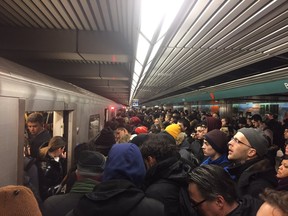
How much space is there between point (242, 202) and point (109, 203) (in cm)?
82

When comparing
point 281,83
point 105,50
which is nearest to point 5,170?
point 105,50

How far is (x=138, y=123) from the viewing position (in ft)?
24.6

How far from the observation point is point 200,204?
71.4 inches

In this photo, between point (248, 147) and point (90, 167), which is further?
point (248, 147)

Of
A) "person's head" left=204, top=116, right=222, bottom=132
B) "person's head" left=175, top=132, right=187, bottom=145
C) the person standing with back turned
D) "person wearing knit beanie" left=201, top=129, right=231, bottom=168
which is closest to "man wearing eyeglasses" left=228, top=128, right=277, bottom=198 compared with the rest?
"person wearing knit beanie" left=201, top=129, right=231, bottom=168

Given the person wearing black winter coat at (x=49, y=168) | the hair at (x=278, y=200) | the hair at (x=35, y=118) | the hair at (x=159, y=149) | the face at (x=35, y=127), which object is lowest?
the person wearing black winter coat at (x=49, y=168)

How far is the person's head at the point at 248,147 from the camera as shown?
2643 mm

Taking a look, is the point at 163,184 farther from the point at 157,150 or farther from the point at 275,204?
the point at 275,204

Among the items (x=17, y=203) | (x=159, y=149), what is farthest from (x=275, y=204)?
(x=159, y=149)

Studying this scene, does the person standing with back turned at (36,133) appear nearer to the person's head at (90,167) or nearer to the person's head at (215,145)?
the person's head at (90,167)

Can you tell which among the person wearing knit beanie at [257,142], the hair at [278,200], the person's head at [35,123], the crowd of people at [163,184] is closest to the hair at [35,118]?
the person's head at [35,123]

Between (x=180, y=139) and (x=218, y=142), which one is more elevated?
(x=218, y=142)

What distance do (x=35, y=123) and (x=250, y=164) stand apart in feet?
8.19

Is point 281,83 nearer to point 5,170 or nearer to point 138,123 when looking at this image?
point 138,123
